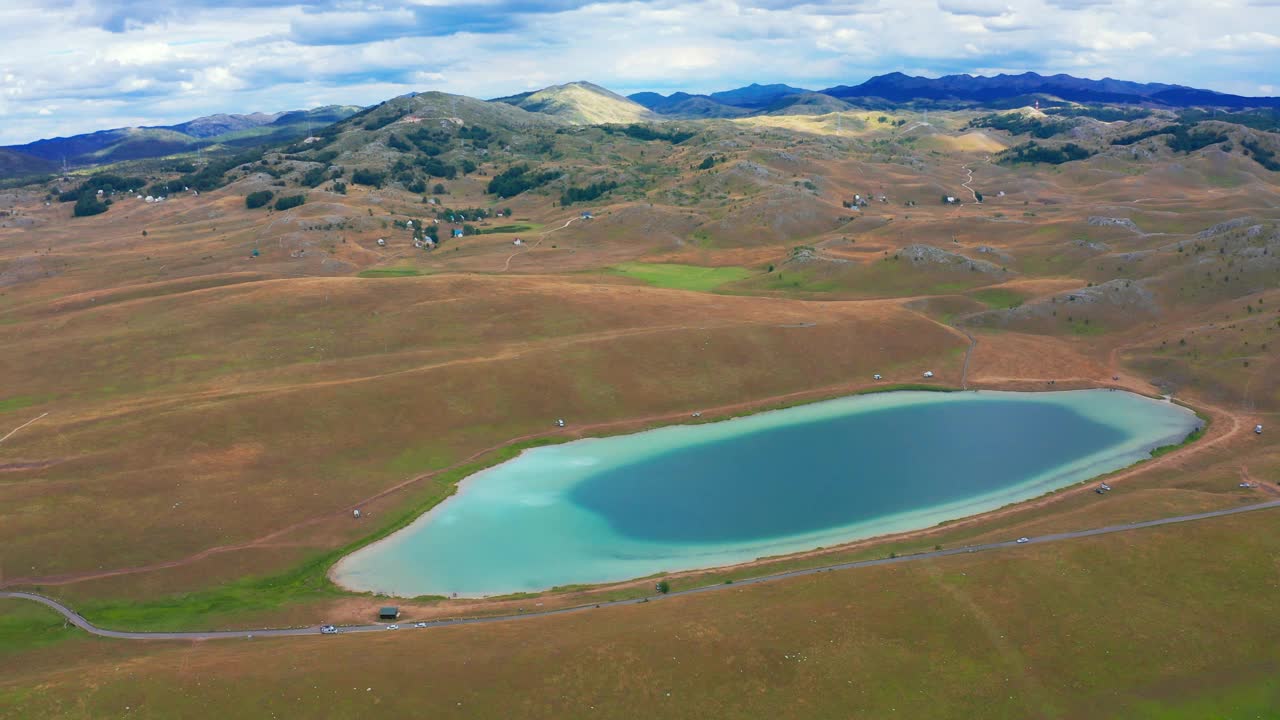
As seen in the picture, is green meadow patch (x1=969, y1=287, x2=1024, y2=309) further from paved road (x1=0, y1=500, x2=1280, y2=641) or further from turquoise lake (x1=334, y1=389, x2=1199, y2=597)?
paved road (x1=0, y1=500, x2=1280, y2=641)

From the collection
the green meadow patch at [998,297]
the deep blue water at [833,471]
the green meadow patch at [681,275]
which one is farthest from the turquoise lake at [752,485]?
the green meadow patch at [681,275]

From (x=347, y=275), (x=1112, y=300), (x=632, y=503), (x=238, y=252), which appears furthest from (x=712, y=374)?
(x=238, y=252)

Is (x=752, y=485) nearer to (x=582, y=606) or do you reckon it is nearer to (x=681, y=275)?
(x=582, y=606)

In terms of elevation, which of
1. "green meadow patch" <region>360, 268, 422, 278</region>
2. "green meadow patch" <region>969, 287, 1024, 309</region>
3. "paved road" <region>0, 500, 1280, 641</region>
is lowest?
"paved road" <region>0, 500, 1280, 641</region>

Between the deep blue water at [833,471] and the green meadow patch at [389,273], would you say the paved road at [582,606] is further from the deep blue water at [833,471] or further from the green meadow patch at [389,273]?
the green meadow patch at [389,273]

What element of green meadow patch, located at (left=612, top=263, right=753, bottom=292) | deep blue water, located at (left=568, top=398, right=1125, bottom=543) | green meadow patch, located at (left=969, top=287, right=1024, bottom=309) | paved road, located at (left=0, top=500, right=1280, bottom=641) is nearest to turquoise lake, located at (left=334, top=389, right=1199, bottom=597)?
deep blue water, located at (left=568, top=398, right=1125, bottom=543)

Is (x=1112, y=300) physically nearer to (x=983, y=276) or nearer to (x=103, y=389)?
(x=983, y=276)

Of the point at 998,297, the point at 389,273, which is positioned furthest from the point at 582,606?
the point at 389,273
